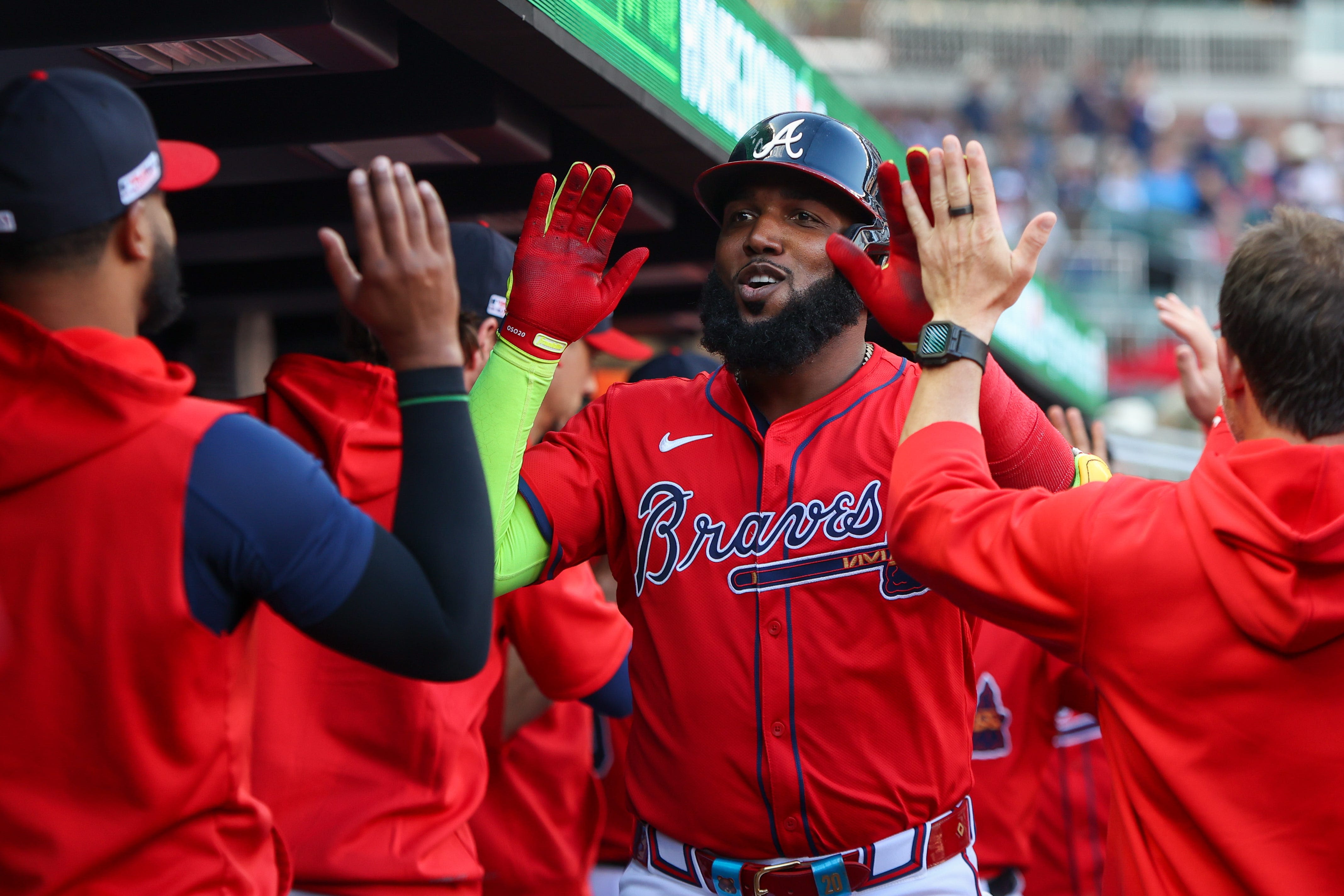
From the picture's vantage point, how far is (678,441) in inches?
110

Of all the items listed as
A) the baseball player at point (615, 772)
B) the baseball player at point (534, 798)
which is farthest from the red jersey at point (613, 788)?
the baseball player at point (534, 798)

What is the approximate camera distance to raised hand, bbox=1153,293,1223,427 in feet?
12.3

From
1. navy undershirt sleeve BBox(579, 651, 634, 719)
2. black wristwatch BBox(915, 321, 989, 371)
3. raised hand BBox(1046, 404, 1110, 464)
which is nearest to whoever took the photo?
black wristwatch BBox(915, 321, 989, 371)

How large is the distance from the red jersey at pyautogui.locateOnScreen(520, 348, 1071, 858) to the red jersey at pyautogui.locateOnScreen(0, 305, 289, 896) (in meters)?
1.03

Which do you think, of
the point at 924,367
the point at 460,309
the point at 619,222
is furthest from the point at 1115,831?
the point at 460,309

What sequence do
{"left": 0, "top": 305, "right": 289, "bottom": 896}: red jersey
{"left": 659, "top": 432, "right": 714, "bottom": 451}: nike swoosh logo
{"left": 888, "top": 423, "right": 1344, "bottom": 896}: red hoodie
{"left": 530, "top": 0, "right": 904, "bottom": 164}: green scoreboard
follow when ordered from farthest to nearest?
{"left": 530, "top": 0, "right": 904, "bottom": 164}: green scoreboard → {"left": 659, "top": 432, "right": 714, "bottom": 451}: nike swoosh logo → {"left": 888, "top": 423, "right": 1344, "bottom": 896}: red hoodie → {"left": 0, "top": 305, "right": 289, "bottom": 896}: red jersey

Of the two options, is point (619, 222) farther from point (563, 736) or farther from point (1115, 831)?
point (563, 736)

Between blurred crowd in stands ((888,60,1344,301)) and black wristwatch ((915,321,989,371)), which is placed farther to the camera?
blurred crowd in stands ((888,60,1344,301))

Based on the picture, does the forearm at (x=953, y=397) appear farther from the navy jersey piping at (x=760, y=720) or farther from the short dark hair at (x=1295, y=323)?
the navy jersey piping at (x=760, y=720)

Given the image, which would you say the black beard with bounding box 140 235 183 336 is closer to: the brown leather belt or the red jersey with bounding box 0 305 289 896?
the red jersey with bounding box 0 305 289 896

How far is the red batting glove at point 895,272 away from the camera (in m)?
2.37

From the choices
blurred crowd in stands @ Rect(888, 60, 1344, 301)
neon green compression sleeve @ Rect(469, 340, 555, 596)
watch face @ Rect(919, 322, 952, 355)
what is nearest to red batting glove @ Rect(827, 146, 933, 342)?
watch face @ Rect(919, 322, 952, 355)

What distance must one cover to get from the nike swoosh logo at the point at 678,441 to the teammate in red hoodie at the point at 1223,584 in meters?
0.71

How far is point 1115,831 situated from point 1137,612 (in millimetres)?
432
